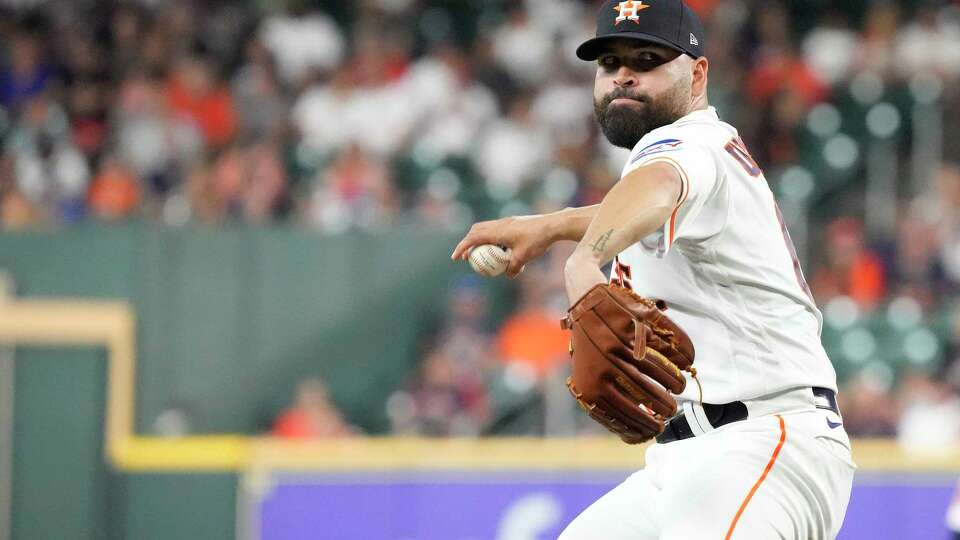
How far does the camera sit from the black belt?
320 cm

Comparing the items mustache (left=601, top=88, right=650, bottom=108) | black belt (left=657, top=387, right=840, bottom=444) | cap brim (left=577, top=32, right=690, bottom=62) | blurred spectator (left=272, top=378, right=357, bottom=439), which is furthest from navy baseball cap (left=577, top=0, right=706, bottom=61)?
blurred spectator (left=272, top=378, right=357, bottom=439)

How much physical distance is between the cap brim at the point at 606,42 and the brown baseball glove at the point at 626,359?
2.12 feet

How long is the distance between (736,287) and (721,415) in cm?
29

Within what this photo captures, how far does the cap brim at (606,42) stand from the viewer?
322cm

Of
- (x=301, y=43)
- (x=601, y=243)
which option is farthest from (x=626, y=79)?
(x=301, y=43)

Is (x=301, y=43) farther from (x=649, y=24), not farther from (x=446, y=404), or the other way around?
(x=649, y=24)

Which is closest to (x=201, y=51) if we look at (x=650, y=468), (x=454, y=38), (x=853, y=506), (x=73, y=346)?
(x=454, y=38)

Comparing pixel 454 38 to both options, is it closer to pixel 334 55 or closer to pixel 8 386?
pixel 334 55

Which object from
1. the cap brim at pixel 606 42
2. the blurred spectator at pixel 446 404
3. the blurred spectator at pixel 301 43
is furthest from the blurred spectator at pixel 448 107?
the cap brim at pixel 606 42

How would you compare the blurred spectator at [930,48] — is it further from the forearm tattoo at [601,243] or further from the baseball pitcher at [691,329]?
the forearm tattoo at [601,243]

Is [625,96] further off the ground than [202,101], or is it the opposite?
[625,96]

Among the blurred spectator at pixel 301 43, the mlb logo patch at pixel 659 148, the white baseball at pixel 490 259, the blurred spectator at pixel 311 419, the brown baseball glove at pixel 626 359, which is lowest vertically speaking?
the blurred spectator at pixel 311 419

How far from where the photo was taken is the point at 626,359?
2885 mm

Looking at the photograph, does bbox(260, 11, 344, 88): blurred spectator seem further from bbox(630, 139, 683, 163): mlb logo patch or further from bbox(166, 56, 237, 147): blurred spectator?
bbox(630, 139, 683, 163): mlb logo patch
